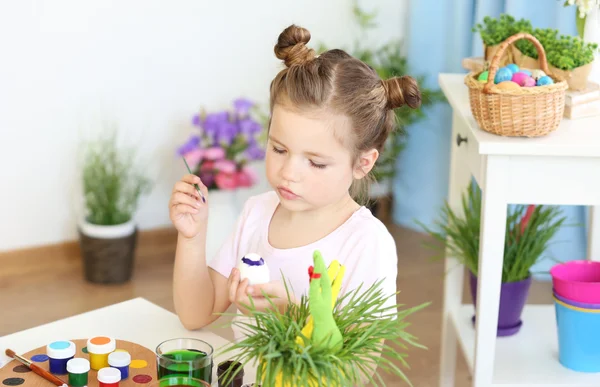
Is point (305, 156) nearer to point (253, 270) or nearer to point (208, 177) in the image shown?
point (253, 270)

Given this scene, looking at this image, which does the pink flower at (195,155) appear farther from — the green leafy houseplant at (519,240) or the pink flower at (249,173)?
the green leafy houseplant at (519,240)

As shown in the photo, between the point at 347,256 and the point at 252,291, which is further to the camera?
the point at 347,256

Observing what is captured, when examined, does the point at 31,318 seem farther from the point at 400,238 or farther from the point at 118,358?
the point at 118,358

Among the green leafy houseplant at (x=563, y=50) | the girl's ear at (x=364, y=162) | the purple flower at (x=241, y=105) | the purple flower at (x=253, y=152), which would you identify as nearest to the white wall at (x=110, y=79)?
the purple flower at (x=241, y=105)

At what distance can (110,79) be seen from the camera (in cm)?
321

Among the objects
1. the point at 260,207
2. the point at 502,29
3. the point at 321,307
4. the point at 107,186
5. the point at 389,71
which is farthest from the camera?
the point at 389,71

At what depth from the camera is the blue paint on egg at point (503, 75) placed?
1.69m

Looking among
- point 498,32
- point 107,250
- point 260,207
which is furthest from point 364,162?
point 107,250

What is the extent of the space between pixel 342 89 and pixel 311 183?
A: 151 mm

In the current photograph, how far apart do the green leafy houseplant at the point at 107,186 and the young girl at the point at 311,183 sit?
5.51 ft

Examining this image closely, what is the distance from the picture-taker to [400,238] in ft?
12.2

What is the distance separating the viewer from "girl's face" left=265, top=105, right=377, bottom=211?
1.28 meters

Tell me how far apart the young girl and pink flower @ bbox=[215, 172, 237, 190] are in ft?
5.38

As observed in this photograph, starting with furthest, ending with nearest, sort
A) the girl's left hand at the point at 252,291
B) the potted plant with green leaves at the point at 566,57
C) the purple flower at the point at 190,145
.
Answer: the purple flower at the point at 190,145 < the potted plant with green leaves at the point at 566,57 < the girl's left hand at the point at 252,291
